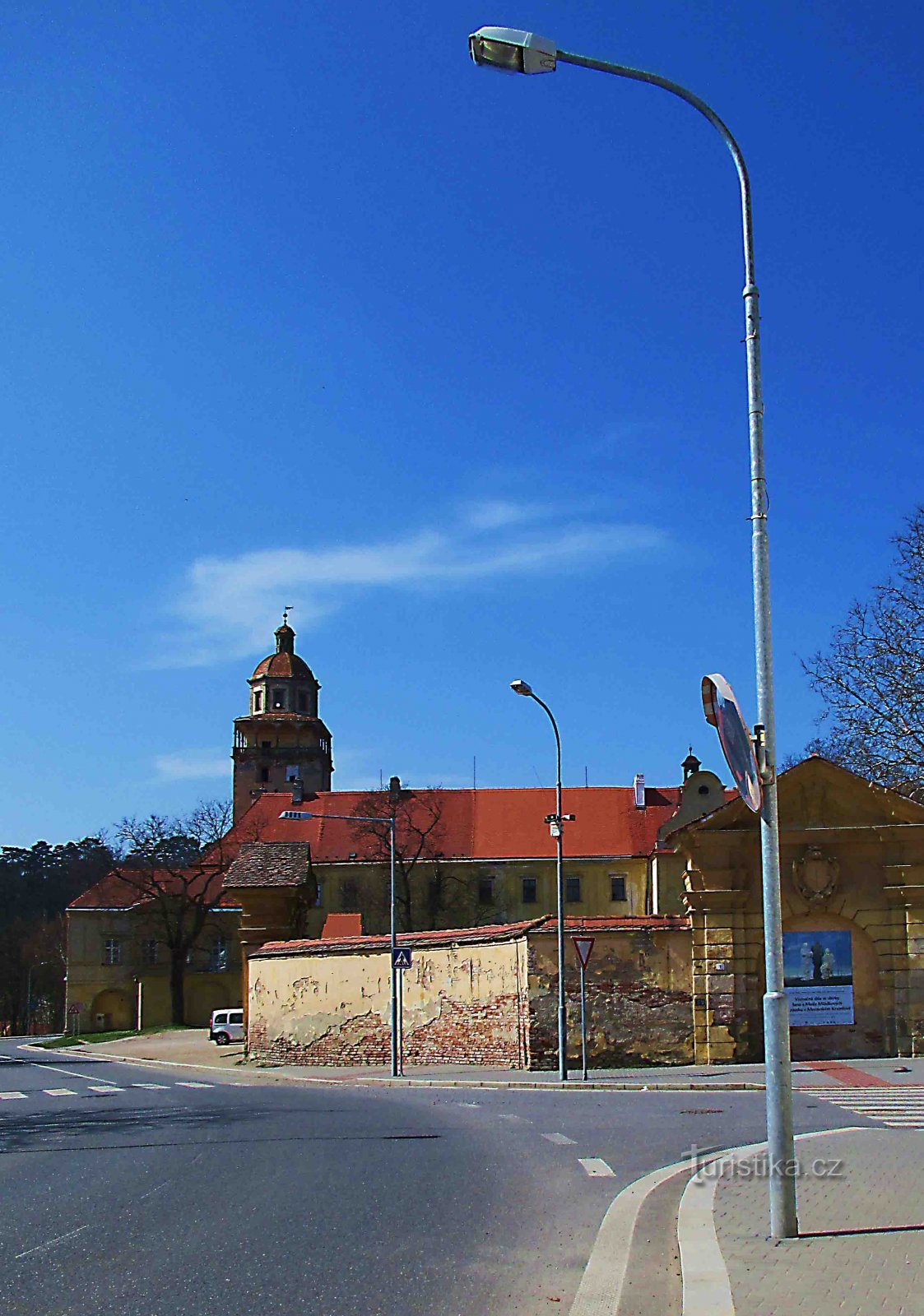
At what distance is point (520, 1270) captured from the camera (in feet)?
27.7

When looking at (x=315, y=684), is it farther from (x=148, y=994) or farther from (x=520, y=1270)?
(x=520, y=1270)

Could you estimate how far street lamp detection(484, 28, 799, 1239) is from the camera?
848 centimetres

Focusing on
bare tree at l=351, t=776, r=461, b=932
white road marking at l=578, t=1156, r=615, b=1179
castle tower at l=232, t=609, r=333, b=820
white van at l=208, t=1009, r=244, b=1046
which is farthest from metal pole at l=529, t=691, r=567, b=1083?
castle tower at l=232, t=609, r=333, b=820

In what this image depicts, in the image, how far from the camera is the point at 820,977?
28.5 meters

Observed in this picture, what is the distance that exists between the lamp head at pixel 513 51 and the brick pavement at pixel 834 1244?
760cm

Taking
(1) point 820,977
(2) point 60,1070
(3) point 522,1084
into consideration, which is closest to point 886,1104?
(3) point 522,1084

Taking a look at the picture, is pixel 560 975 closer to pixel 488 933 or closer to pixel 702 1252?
pixel 488 933

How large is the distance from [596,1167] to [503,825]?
64774 mm

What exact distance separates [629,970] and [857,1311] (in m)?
22.3

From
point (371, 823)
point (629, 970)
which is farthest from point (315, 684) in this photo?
point (629, 970)

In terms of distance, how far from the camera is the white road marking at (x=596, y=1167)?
12641mm

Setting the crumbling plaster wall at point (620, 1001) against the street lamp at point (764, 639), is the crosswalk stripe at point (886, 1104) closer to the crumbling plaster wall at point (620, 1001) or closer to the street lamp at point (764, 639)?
the crumbling plaster wall at point (620, 1001)

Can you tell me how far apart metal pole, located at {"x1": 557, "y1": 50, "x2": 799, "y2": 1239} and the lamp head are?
0.15 m

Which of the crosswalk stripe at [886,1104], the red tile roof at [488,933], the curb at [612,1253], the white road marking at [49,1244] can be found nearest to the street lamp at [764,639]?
the curb at [612,1253]
